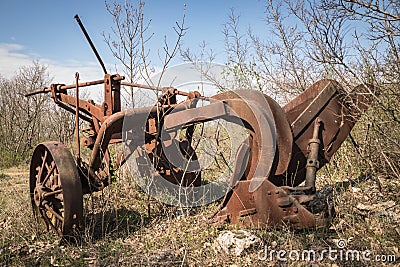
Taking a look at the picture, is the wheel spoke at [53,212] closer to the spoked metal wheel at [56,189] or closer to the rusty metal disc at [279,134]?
the spoked metal wheel at [56,189]

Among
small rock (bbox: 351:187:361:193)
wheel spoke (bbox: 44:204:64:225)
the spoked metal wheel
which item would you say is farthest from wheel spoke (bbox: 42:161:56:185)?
small rock (bbox: 351:187:361:193)

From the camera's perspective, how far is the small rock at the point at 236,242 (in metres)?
3.54

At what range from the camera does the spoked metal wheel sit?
12.8 ft

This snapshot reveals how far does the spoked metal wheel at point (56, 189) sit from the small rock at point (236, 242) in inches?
64.9

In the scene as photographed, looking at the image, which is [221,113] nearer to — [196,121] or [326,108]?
[196,121]

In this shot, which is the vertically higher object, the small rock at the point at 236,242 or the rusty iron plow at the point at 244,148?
the rusty iron plow at the point at 244,148

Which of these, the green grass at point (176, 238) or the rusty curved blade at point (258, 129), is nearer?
the green grass at point (176, 238)

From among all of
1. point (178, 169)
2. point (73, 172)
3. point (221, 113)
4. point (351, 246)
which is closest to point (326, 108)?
point (221, 113)

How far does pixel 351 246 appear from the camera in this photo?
359 cm

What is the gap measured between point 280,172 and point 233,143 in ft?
5.59

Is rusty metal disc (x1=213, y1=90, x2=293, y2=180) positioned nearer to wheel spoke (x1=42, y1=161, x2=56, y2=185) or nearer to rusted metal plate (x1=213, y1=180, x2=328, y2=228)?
rusted metal plate (x1=213, y1=180, x2=328, y2=228)
